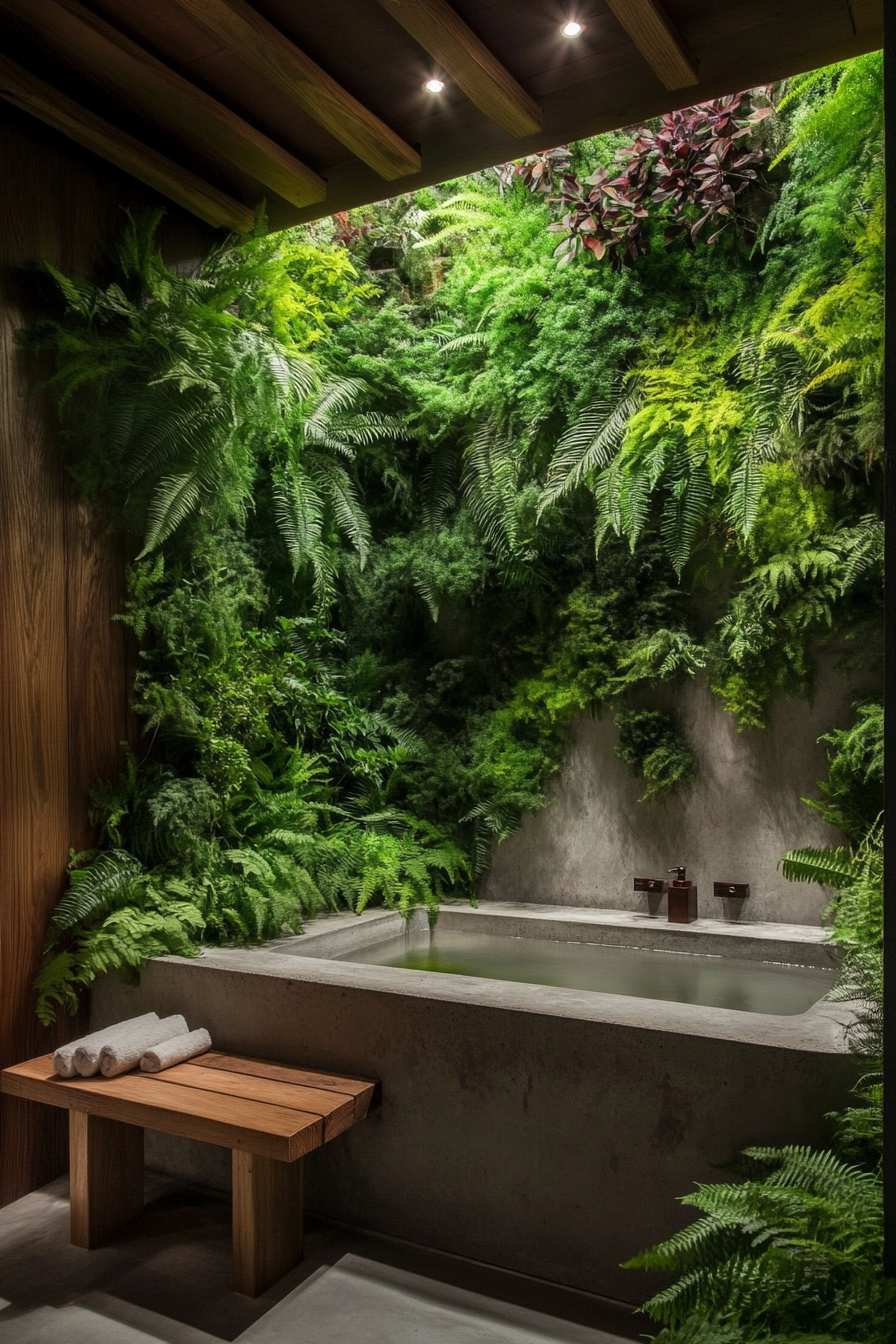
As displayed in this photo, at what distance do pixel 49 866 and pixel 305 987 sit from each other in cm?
117

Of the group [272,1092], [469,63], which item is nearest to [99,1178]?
[272,1092]

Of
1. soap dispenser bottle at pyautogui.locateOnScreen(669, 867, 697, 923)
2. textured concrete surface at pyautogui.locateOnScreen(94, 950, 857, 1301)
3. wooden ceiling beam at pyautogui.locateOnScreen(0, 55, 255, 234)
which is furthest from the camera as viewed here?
soap dispenser bottle at pyautogui.locateOnScreen(669, 867, 697, 923)

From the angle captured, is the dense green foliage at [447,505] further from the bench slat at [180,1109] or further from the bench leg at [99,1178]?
the bench leg at [99,1178]

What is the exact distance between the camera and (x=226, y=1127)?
2697mm

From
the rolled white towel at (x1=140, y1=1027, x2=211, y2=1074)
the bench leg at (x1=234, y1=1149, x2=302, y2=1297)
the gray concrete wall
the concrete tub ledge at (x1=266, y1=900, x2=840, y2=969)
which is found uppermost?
the gray concrete wall

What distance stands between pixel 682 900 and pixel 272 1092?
2.12m

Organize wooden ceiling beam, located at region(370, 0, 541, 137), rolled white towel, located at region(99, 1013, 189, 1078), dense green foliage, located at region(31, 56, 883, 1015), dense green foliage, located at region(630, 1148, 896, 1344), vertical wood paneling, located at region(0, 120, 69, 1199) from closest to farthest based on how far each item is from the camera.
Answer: dense green foliage, located at region(630, 1148, 896, 1344)
wooden ceiling beam, located at region(370, 0, 541, 137)
rolled white towel, located at region(99, 1013, 189, 1078)
vertical wood paneling, located at region(0, 120, 69, 1199)
dense green foliage, located at region(31, 56, 883, 1015)

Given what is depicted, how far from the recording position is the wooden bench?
8.95ft

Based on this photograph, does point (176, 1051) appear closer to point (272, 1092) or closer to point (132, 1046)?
point (132, 1046)

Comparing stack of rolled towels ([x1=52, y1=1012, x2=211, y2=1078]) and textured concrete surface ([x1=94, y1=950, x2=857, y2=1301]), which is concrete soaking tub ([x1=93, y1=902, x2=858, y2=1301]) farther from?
stack of rolled towels ([x1=52, y1=1012, x2=211, y2=1078])

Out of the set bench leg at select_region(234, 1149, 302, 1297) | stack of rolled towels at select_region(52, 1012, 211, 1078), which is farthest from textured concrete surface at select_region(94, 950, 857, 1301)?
bench leg at select_region(234, 1149, 302, 1297)

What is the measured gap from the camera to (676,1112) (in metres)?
2.55

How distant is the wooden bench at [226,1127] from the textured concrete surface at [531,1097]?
18 centimetres

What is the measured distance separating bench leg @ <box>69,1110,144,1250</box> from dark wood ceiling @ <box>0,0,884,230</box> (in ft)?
11.8
